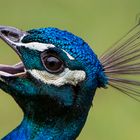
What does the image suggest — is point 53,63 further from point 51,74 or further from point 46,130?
point 46,130

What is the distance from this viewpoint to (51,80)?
11.7ft

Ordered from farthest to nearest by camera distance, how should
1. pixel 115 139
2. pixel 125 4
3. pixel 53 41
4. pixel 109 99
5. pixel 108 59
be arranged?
1. pixel 125 4
2. pixel 109 99
3. pixel 115 139
4. pixel 108 59
5. pixel 53 41

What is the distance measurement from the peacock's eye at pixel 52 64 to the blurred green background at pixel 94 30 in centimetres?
304

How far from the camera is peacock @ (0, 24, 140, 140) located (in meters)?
3.56

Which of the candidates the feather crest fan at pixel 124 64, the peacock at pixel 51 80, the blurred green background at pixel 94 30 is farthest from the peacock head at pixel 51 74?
the blurred green background at pixel 94 30

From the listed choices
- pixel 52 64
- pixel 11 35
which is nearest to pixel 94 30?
pixel 11 35

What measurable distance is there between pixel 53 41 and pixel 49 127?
1.18ft

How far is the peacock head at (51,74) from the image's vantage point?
356 cm

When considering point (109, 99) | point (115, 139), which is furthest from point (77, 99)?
point (109, 99)

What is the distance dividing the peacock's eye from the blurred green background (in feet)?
9.98

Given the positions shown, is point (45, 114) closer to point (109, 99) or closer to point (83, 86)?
point (83, 86)

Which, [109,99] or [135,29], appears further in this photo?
[109,99]

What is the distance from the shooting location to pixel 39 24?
8383 millimetres

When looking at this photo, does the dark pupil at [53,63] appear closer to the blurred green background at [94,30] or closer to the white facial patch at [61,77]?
the white facial patch at [61,77]
